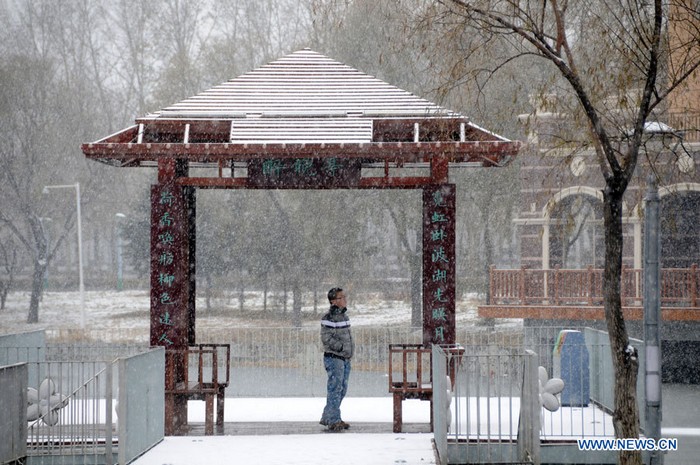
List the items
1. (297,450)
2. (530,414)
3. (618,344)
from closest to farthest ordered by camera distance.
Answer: (618,344) < (530,414) < (297,450)

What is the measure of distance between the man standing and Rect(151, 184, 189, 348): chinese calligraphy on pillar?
189 cm

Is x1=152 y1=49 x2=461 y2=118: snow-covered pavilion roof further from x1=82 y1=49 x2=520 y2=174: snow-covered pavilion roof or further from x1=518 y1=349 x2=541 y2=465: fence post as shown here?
x1=518 y1=349 x2=541 y2=465: fence post

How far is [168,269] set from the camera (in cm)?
1201

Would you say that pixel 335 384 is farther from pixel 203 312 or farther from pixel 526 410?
pixel 203 312

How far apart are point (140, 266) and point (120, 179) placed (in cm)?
569

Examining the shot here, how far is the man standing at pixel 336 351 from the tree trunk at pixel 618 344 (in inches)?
136

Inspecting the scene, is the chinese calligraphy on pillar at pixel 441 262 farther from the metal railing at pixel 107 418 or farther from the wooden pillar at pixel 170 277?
the metal railing at pixel 107 418

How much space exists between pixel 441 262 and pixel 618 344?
3242 mm

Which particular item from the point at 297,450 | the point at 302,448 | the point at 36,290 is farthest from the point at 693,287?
the point at 36,290

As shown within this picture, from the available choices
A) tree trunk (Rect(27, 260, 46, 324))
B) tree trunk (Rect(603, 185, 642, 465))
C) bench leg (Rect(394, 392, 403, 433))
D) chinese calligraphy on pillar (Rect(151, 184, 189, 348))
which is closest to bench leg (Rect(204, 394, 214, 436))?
chinese calligraphy on pillar (Rect(151, 184, 189, 348))

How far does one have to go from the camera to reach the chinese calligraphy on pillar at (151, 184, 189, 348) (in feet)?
39.2

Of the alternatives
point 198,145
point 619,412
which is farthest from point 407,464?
point 198,145

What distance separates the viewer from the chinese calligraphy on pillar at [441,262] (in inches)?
471

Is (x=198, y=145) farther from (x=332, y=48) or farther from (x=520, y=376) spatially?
(x=332, y=48)
